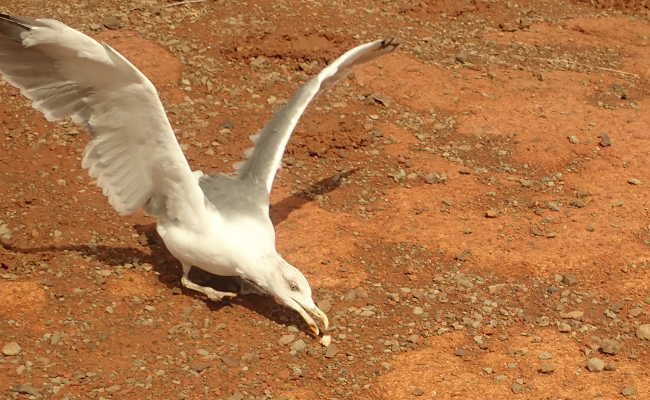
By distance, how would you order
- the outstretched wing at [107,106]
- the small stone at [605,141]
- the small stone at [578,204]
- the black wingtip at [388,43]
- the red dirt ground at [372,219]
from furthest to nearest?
the small stone at [605,141] < the small stone at [578,204] < the black wingtip at [388,43] < the red dirt ground at [372,219] < the outstretched wing at [107,106]

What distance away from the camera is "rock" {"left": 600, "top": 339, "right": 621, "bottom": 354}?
17.1 ft

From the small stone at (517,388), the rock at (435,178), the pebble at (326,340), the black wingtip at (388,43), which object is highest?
the black wingtip at (388,43)

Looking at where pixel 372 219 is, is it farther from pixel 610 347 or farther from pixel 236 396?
pixel 236 396

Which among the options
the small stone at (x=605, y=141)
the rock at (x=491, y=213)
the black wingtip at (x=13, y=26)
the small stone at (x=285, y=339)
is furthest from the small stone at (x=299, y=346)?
the small stone at (x=605, y=141)

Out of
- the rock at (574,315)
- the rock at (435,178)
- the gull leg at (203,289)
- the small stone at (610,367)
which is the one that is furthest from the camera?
the rock at (435,178)

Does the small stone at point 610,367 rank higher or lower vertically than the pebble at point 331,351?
higher

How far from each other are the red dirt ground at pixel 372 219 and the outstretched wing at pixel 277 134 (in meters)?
0.55

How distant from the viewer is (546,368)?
5027 millimetres

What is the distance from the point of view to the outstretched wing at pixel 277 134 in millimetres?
5852

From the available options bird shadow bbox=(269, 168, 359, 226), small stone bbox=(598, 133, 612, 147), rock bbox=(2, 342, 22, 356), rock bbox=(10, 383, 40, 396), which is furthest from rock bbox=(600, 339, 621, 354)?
rock bbox=(2, 342, 22, 356)

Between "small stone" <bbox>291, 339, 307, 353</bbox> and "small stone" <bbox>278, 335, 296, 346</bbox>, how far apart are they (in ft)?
0.11

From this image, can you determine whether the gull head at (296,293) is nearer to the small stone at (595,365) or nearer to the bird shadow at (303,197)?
the bird shadow at (303,197)

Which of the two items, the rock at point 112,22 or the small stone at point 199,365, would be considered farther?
the rock at point 112,22

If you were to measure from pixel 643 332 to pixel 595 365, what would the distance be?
1.63 feet
